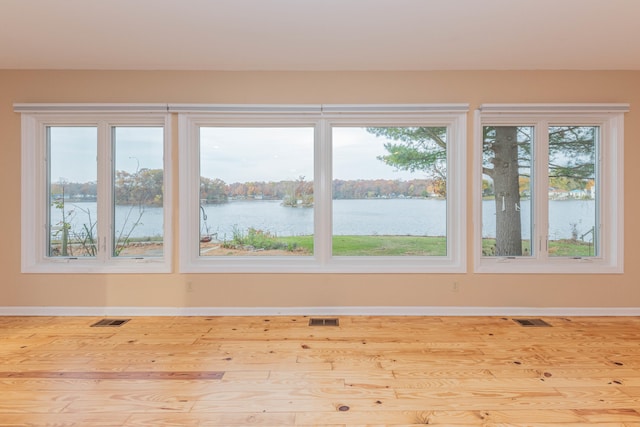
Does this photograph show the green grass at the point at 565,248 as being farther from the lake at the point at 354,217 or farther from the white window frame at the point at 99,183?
the white window frame at the point at 99,183

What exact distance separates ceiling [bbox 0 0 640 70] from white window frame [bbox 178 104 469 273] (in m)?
0.44

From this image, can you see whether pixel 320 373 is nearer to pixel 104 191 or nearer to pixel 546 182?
pixel 104 191

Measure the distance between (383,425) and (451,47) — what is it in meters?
3.06

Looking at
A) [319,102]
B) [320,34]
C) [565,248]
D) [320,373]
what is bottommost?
[320,373]

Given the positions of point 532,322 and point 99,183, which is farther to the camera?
point 99,183

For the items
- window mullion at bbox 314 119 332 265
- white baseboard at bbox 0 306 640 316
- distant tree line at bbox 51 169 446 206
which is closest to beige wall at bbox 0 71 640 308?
white baseboard at bbox 0 306 640 316

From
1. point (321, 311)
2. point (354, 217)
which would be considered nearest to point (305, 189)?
point (354, 217)

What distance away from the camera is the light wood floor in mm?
2086

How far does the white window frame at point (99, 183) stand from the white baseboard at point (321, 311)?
1.33ft

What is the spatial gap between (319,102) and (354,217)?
1283mm

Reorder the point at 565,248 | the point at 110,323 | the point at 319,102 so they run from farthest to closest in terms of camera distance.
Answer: the point at 565,248 → the point at 319,102 → the point at 110,323

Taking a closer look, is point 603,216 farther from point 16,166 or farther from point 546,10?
point 16,166

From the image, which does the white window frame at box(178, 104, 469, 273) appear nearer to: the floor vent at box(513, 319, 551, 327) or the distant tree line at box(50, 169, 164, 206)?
the distant tree line at box(50, 169, 164, 206)

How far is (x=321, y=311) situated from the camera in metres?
3.93
